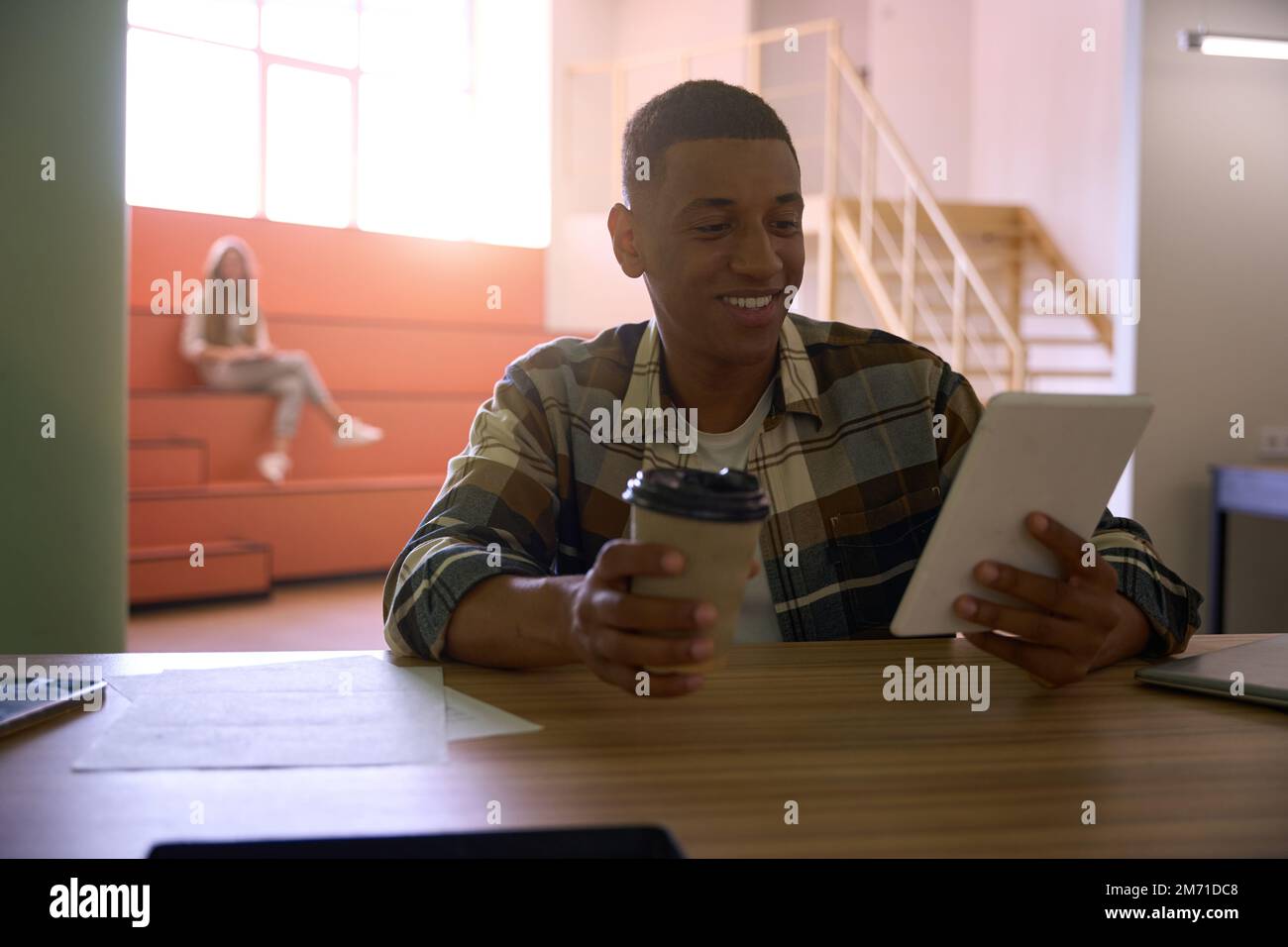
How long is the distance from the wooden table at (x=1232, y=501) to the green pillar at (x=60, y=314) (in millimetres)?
2766

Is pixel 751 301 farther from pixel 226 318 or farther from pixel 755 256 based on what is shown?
pixel 226 318

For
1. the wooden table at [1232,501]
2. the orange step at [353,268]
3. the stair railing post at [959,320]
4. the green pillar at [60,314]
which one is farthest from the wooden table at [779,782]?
the orange step at [353,268]

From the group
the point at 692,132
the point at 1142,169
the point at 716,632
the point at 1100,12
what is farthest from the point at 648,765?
the point at 1100,12

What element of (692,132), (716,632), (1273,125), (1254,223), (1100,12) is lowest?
(716,632)

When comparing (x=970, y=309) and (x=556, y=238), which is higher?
(x=556, y=238)

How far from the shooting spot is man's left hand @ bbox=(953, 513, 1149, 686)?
86 centimetres

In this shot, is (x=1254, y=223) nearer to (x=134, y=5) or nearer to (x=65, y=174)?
(x=65, y=174)

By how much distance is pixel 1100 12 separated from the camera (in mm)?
5879

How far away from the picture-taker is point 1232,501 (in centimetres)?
326

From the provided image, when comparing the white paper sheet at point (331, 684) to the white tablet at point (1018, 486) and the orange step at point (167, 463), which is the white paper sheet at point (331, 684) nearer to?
the white tablet at point (1018, 486)

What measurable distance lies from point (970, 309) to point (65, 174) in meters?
5.52

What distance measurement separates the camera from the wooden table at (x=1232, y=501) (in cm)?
310
